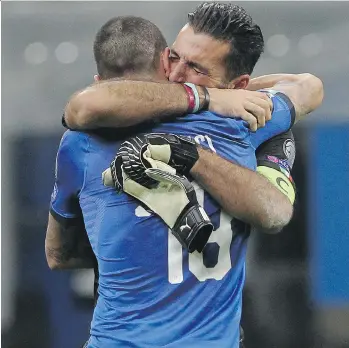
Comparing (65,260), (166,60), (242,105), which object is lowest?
(65,260)

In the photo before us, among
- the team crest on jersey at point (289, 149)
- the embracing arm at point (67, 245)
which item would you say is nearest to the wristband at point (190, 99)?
the team crest on jersey at point (289, 149)

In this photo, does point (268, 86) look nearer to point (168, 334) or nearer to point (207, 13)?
point (207, 13)

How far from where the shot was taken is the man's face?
215cm

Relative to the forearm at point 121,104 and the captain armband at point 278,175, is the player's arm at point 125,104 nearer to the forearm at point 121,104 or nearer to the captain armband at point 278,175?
the forearm at point 121,104

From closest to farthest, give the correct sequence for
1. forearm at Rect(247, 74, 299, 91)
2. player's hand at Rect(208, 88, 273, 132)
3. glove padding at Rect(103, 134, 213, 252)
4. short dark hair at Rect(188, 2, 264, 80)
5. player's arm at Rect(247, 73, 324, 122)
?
glove padding at Rect(103, 134, 213, 252), player's hand at Rect(208, 88, 273, 132), short dark hair at Rect(188, 2, 264, 80), player's arm at Rect(247, 73, 324, 122), forearm at Rect(247, 74, 299, 91)

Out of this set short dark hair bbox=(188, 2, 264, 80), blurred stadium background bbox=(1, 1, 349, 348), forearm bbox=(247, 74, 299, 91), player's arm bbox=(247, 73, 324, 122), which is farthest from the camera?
blurred stadium background bbox=(1, 1, 349, 348)

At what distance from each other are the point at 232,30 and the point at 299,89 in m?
0.32

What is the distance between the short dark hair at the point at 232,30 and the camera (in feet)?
7.22

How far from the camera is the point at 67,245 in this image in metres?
2.36

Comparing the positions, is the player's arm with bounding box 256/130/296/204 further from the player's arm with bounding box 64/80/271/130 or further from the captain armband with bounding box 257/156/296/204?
the player's arm with bounding box 64/80/271/130

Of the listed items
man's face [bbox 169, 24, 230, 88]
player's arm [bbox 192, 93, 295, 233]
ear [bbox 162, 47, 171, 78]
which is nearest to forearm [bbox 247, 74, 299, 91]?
man's face [bbox 169, 24, 230, 88]

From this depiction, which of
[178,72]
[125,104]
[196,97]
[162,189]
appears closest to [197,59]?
[178,72]

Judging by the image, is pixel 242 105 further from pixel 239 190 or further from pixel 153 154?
pixel 153 154

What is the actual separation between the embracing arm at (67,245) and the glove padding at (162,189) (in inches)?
16.3
